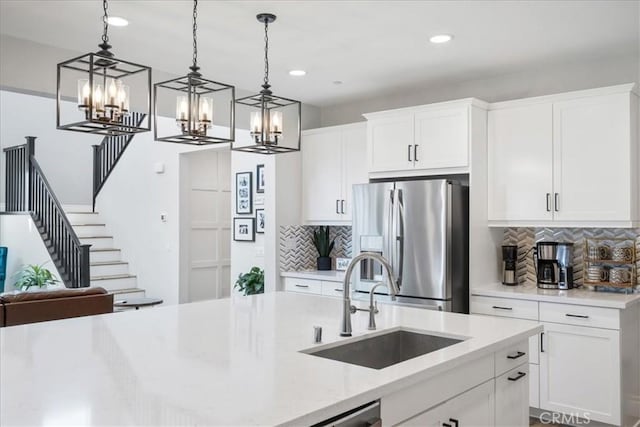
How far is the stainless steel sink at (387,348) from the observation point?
2.17m

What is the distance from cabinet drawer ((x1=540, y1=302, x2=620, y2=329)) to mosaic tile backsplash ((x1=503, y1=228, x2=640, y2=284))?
63cm

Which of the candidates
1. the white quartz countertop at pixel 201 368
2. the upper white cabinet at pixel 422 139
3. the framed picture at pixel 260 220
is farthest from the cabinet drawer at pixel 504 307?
the framed picture at pixel 260 220

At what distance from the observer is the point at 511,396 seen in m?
2.30

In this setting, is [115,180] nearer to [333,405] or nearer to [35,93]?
Answer: [35,93]

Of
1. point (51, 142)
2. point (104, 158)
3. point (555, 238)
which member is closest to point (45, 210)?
point (104, 158)

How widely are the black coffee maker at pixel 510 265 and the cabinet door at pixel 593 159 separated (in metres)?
0.54

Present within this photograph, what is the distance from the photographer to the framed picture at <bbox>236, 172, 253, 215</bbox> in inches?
263

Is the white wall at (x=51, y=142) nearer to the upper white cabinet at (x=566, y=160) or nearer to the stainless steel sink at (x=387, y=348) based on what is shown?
the upper white cabinet at (x=566, y=160)

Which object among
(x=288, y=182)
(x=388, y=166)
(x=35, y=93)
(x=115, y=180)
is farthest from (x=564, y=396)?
(x=115, y=180)

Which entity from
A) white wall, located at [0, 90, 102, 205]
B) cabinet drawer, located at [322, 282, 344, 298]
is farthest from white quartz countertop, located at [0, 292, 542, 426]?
white wall, located at [0, 90, 102, 205]

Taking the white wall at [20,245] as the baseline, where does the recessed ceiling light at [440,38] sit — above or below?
above

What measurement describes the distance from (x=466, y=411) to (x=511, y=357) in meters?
0.42

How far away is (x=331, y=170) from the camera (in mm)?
5406

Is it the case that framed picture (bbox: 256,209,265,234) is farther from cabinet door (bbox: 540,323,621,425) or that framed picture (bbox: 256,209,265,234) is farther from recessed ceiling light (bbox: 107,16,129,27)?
cabinet door (bbox: 540,323,621,425)
